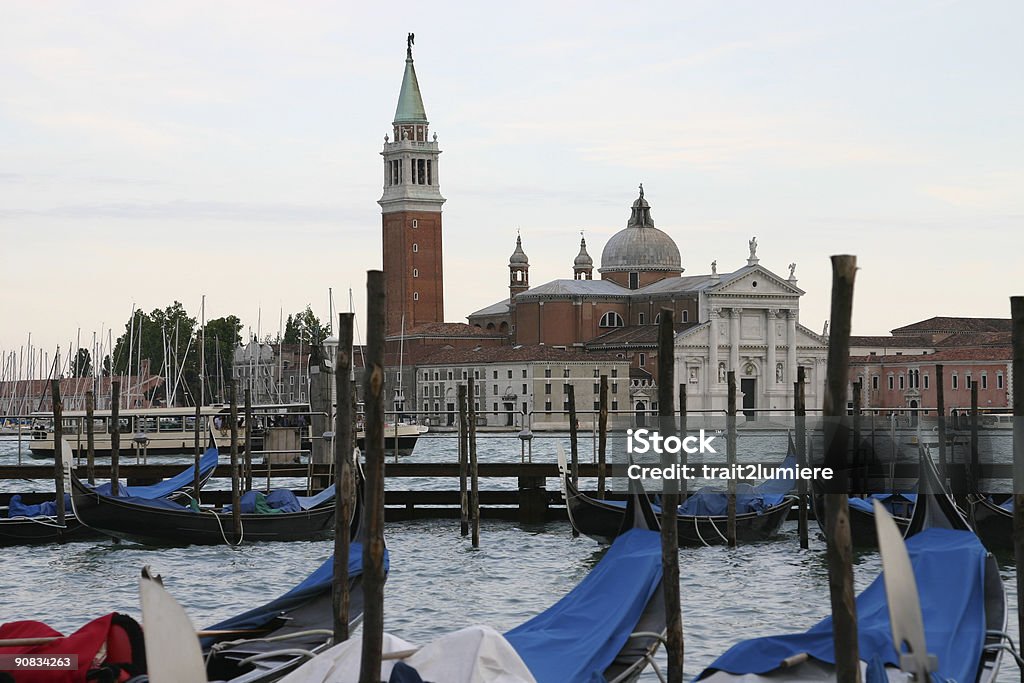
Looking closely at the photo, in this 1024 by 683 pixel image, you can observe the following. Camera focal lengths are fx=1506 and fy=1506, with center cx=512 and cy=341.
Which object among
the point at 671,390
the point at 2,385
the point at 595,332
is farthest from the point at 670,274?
the point at 671,390

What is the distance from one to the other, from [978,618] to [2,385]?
149ft

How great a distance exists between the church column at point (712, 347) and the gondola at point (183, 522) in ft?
143

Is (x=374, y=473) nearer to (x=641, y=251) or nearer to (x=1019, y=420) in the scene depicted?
(x=1019, y=420)

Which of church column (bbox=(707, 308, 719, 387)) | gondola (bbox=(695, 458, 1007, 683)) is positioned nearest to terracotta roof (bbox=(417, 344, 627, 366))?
church column (bbox=(707, 308, 719, 387))

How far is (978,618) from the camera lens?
6.56m

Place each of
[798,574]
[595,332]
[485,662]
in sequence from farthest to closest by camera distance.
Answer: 1. [595,332]
2. [798,574]
3. [485,662]

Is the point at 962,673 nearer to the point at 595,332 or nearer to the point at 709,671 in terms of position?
the point at 709,671

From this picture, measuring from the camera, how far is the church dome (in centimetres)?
6362

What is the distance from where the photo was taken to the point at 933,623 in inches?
257

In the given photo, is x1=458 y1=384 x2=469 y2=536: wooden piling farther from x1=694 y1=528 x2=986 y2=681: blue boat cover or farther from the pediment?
the pediment

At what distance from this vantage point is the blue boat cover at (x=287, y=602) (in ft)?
22.6

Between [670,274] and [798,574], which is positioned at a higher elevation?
[670,274]

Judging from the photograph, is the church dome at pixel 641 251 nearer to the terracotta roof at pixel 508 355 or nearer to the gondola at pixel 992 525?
the terracotta roof at pixel 508 355

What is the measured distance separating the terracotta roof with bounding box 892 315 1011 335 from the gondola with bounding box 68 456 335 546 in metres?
59.9
